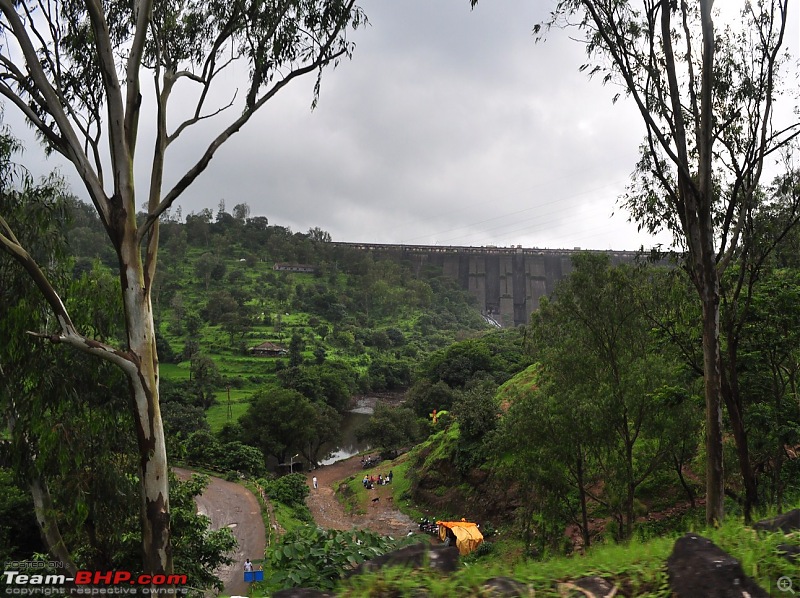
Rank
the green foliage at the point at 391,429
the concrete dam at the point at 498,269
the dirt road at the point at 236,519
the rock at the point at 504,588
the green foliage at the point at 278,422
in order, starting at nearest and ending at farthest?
the rock at the point at 504,588, the dirt road at the point at 236,519, the green foliage at the point at 278,422, the green foliage at the point at 391,429, the concrete dam at the point at 498,269

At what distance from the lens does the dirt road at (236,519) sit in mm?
14086

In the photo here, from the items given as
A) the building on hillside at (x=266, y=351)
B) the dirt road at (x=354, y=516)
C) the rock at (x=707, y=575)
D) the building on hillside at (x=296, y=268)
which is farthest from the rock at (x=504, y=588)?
the building on hillside at (x=296, y=268)

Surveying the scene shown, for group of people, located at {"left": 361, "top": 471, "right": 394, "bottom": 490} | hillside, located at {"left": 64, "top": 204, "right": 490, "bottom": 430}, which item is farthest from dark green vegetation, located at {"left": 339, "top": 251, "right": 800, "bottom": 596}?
hillside, located at {"left": 64, "top": 204, "right": 490, "bottom": 430}

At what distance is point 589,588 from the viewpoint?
2982 mm

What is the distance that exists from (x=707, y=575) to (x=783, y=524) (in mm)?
1275

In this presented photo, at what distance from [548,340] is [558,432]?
2381 mm

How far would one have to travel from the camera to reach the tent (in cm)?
1748

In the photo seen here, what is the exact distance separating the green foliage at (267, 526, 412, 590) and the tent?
14459 mm

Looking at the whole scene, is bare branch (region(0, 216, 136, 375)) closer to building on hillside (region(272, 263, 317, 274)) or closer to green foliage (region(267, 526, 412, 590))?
green foliage (region(267, 526, 412, 590))

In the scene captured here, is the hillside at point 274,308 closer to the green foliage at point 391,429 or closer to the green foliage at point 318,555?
the green foliage at point 391,429

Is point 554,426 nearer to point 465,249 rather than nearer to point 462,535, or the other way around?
point 462,535

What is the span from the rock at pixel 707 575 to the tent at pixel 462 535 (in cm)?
1534

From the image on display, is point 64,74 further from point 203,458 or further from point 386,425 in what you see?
point 386,425

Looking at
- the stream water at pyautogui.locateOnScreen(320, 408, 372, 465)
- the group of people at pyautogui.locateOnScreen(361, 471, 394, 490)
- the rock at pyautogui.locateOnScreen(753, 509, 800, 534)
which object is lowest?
the stream water at pyautogui.locateOnScreen(320, 408, 372, 465)
